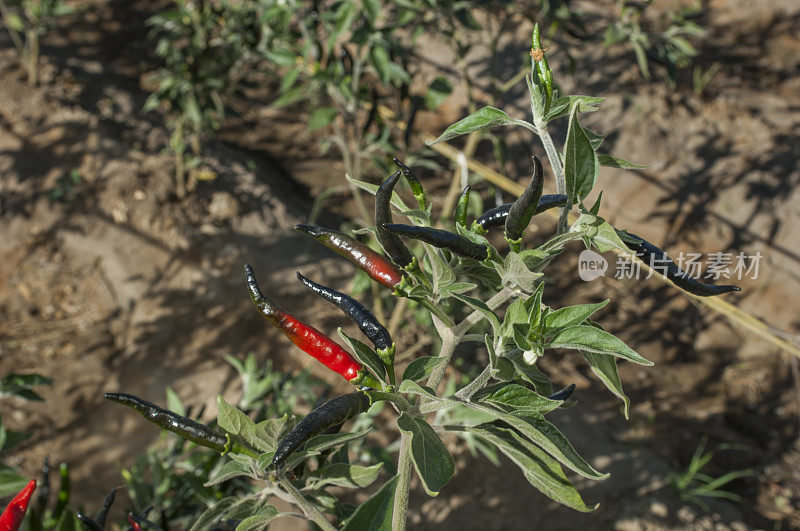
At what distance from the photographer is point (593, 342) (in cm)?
77

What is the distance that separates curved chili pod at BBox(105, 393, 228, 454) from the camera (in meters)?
0.89

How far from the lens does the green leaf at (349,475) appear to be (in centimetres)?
102

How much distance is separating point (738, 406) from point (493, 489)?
6.46 feet

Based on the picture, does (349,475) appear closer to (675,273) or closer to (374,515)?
(374,515)

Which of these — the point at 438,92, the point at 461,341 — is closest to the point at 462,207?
the point at 461,341

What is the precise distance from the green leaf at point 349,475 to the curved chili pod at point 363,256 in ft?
1.07

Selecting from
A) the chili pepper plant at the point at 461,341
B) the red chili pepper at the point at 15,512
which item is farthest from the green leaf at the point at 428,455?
the red chili pepper at the point at 15,512

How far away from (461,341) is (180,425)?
442mm

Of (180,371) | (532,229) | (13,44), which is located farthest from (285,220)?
(13,44)

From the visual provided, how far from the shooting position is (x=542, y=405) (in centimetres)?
85

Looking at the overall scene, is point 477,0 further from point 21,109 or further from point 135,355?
point 21,109

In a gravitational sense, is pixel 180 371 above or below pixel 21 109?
below

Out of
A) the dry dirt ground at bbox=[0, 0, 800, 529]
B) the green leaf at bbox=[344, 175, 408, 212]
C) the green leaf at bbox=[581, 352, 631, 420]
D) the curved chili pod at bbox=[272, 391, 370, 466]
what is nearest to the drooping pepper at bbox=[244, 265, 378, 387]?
the curved chili pod at bbox=[272, 391, 370, 466]

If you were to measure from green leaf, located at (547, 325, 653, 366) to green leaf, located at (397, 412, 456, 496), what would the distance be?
22cm
